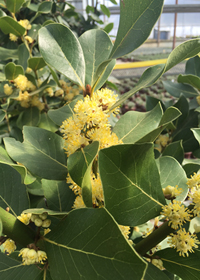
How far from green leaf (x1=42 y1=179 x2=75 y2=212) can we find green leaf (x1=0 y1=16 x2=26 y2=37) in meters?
0.60

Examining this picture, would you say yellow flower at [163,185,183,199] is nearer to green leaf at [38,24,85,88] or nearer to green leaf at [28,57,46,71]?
green leaf at [38,24,85,88]

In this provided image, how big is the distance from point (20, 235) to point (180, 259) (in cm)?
24

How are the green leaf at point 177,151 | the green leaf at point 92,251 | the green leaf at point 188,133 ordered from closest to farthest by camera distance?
1. the green leaf at point 92,251
2. the green leaf at point 177,151
3. the green leaf at point 188,133

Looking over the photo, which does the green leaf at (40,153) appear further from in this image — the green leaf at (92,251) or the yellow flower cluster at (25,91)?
the yellow flower cluster at (25,91)

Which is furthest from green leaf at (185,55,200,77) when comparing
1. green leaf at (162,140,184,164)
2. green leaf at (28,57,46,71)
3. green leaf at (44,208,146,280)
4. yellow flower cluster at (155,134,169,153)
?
green leaf at (44,208,146,280)

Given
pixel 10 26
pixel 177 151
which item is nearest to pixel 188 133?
pixel 177 151

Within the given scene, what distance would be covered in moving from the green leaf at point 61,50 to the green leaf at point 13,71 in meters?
0.36

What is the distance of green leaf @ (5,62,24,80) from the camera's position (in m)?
0.73

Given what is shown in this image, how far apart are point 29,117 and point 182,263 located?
2.19ft

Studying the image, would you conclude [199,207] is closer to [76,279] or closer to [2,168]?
[76,279]

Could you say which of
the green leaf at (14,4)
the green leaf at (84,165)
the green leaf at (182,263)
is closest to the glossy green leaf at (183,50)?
the green leaf at (84,165)

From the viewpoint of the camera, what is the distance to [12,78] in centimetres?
78

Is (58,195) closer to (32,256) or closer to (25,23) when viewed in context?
(32,256)

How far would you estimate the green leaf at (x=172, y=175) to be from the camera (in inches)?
15.6
